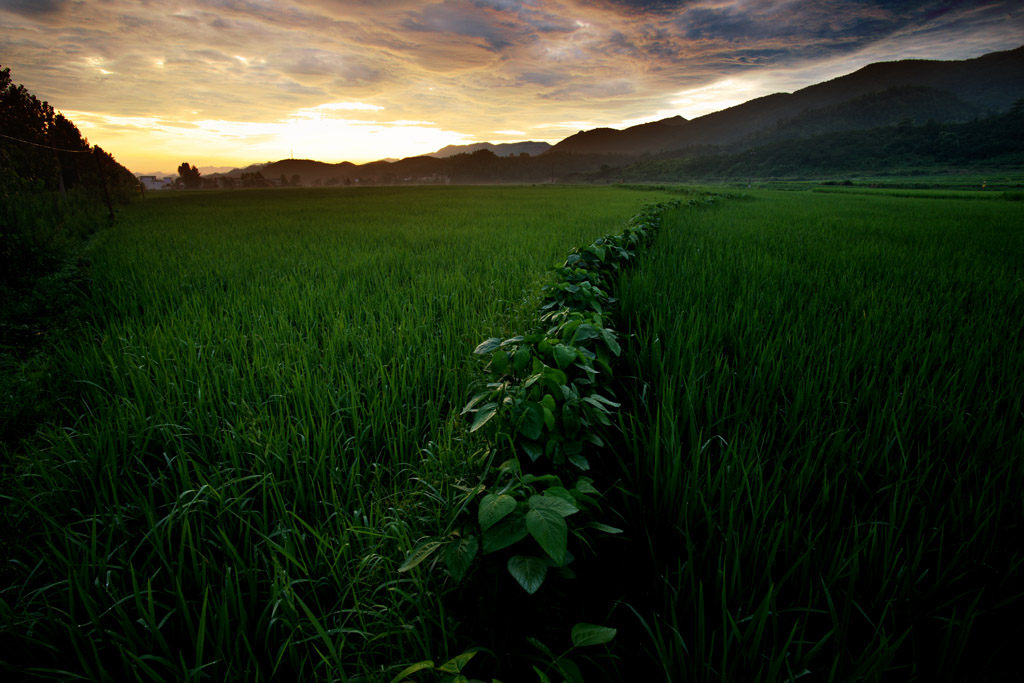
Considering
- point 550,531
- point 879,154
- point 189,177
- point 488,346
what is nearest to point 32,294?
point 488,346

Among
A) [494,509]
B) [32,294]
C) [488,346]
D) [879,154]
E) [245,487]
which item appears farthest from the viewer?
[879,154]

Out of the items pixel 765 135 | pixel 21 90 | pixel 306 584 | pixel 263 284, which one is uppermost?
pixel 765 135

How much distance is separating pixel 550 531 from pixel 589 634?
188 mm

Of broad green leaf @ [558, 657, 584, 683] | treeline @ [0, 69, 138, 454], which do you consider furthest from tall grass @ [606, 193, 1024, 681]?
treeline @ [0, 69, 138, 454]

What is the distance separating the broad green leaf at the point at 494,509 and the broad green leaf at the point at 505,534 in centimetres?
2

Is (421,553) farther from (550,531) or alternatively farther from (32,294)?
(32,294)

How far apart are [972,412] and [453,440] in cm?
213

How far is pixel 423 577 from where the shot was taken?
1.00m

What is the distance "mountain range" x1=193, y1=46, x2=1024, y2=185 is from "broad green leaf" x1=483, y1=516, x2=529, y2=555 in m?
94.5

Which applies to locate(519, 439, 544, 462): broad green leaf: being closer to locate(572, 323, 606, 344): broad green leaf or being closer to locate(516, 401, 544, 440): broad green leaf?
locate(516, 401, 544, 440): broad green leaf

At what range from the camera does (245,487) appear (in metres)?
1.41

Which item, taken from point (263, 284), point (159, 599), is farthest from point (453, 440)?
point (263, 284)

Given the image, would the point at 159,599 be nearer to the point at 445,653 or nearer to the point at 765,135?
the point at 445,653

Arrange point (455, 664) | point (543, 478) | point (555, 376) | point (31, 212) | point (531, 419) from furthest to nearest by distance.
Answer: point (31, 212) → point (555, 376) → point (531, 419) → point (543, 478) → point (455, 664)
